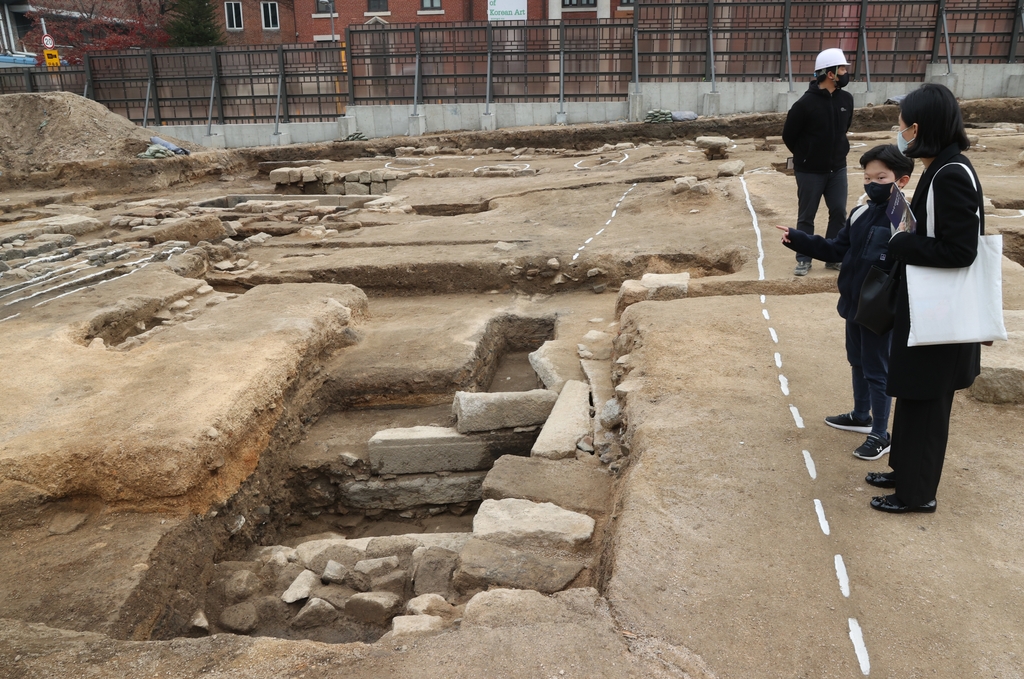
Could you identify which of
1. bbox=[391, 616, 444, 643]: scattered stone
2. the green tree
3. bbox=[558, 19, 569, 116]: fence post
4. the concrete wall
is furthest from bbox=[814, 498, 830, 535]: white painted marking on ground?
the green tree

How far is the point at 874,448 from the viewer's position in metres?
3.10

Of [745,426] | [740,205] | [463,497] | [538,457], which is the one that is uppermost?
[740,205]

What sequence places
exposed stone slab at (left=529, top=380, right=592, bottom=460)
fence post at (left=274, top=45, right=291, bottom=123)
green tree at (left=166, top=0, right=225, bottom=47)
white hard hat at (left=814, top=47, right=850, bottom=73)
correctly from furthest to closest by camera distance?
green tree at (left=166, top=0, right=225, bottom=47) → fence post at (left=274, top=45, right=291, bottom=123) → white hard hat at (left=814, top=47, right=850, bottom=73) → exposed stone slab at (left=529, top=380, right=592, bottom=460)

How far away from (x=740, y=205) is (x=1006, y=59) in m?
14.4

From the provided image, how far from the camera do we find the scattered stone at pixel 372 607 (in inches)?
133

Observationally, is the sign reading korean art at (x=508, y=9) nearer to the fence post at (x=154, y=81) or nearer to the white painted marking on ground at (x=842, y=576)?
the fence post at (x=154, y=81)

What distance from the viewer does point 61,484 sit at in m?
3.72

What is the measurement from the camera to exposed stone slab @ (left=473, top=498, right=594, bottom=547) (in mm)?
3215

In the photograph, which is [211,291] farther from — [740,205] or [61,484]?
[740,205]

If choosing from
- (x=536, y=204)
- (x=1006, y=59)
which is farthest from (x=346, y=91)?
(x=1006, y=59)

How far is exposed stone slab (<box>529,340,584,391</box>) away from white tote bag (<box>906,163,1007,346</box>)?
2739 millimetres

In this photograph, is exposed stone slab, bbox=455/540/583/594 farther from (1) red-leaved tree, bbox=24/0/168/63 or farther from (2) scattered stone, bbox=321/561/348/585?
(1) red-leaved tree, bbox=24/0/168/63

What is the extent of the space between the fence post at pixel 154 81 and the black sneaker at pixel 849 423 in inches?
838

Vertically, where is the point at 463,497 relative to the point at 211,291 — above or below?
below
